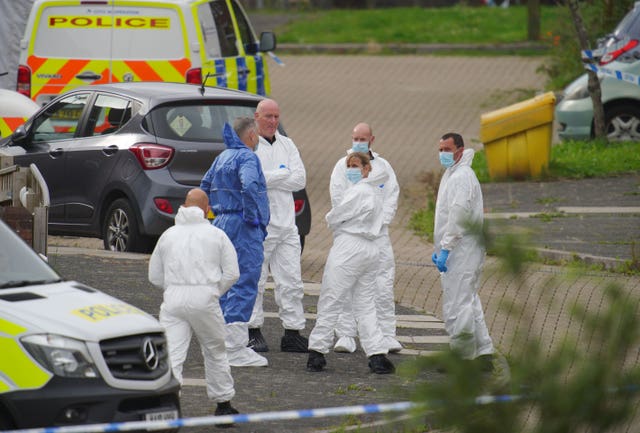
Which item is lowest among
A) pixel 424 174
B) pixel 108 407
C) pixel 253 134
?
pixel 424 174

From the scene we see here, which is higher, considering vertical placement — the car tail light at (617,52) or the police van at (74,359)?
the police van at (74,359)

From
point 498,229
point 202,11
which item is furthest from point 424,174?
point 498,229

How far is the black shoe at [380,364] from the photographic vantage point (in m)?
9.12

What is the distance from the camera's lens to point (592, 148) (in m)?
19.4

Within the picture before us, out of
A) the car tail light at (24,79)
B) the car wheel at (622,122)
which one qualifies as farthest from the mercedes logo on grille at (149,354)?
the car wheel at (622,122)

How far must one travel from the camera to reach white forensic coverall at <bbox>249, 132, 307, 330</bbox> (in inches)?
385

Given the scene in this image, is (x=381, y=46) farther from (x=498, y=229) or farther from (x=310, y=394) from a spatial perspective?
(x=498, y=229)

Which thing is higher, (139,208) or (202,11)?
(202,11)

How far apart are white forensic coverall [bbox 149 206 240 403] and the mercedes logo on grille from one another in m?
0.96

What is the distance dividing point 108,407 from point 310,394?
7.87 feet

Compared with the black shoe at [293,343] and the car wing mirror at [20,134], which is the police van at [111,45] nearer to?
the car wing mirror at [20,134]

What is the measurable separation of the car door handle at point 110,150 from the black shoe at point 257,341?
3254mm

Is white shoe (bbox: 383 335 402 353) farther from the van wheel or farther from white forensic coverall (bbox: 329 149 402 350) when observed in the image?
the van wheel

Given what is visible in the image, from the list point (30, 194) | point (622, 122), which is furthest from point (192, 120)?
point (622, 122)
